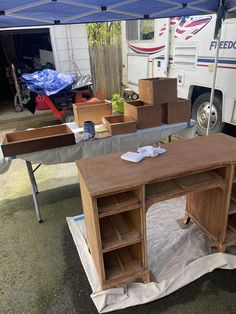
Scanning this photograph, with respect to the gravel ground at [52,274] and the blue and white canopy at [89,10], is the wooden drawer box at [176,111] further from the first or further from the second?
the gravel ground at [52,274]

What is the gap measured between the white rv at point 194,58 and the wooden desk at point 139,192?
6.42 ft

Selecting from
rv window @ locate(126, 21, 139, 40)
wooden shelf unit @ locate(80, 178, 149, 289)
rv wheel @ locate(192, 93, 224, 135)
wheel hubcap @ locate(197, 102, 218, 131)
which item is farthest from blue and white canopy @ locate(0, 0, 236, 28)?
rv window @ locate(126, 21, 139, 40)

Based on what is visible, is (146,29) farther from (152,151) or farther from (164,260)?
(164,260)

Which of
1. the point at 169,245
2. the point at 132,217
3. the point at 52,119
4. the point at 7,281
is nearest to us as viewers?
the point at 132,217

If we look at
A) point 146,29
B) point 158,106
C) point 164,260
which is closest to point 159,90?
point 158,106

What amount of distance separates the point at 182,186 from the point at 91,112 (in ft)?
4.94

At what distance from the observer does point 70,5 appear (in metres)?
2.52

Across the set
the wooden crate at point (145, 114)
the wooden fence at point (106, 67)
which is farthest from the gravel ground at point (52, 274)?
the wooden fence at point (106, 67)

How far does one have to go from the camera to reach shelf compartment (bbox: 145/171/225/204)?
166 cm

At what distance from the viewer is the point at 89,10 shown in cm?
267

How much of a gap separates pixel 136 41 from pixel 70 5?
130 inches

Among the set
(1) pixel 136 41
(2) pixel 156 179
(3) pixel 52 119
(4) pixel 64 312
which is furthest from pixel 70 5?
(3) pixel 52 119

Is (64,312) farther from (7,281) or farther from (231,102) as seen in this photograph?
(231,102)

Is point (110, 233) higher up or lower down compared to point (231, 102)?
lower down
